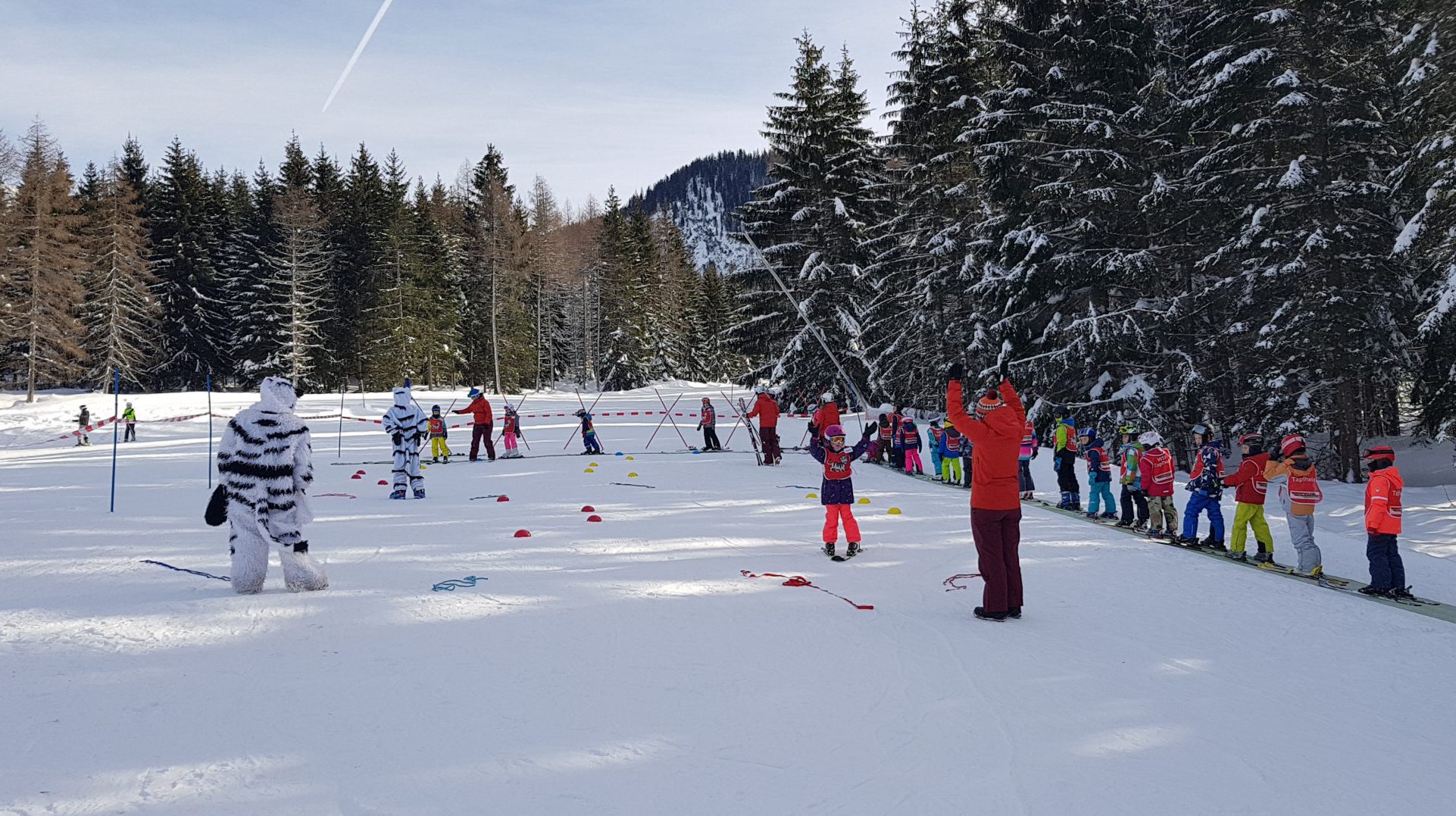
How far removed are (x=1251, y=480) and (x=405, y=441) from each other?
1190 cm

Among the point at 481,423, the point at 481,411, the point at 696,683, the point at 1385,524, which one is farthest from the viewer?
the point at 481,423

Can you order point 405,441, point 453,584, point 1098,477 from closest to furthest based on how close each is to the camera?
point 453,584 → point 1098,477 → point 405,441

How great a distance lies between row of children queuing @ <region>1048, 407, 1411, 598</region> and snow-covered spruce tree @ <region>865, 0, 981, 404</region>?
1268 cm

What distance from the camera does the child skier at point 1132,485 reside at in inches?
445

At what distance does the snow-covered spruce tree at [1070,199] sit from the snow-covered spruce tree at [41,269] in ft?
126

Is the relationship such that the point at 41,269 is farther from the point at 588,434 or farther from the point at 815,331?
the point at 815,331

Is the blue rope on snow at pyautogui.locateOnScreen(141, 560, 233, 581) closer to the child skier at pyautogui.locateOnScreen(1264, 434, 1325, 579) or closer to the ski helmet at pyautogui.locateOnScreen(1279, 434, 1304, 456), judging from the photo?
the child skier at pyautogui.locateOnScreen(1264, 434, 1325, 579)

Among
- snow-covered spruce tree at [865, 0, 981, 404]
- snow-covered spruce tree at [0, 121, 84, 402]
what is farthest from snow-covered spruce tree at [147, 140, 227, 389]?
snow-covered spruce tree at [865, 0, 981, 404]

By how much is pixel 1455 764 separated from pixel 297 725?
5.86m

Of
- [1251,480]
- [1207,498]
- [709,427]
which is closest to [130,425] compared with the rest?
[709,427]

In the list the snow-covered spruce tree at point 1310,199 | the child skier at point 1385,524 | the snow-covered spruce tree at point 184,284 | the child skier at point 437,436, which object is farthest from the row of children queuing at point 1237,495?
the snow-covered spruce tree at point 184,284

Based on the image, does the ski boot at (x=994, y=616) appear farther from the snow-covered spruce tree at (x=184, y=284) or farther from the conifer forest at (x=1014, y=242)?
the snow-covered spruce tree at (x=184, y=284)

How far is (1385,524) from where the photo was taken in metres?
7.56

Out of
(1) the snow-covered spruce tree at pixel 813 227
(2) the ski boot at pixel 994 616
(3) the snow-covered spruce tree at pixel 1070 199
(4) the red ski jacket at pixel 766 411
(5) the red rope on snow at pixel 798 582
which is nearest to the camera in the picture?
(2) the ski boot at pixel 994 616
